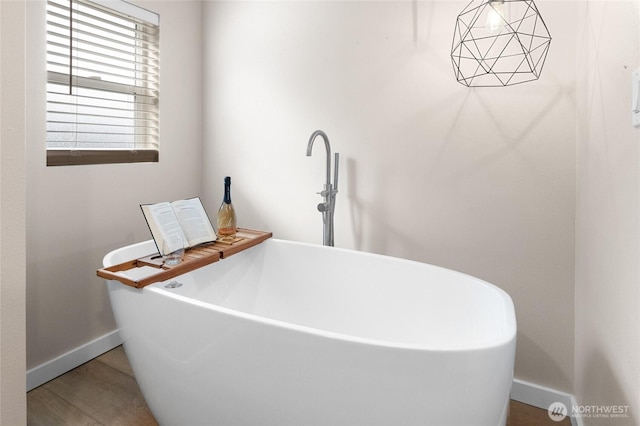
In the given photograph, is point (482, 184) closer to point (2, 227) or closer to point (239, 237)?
point (239, 237)

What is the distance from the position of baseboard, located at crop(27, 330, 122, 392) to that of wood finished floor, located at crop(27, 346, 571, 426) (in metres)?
0.03

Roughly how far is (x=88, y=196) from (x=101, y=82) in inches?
24.2

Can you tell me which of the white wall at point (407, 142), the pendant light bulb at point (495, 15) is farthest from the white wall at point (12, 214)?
the pendant light bulb at point (495, 15)

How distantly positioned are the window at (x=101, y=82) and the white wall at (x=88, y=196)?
59mm

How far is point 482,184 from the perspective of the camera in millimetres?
1796

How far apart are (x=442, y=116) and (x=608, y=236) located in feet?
3.01

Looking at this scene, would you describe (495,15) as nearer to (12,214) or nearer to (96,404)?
(12,214)

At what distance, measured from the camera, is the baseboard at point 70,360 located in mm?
1804

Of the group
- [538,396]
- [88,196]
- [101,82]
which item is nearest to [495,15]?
[538,396]

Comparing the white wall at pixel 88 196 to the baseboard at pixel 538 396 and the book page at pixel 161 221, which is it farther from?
the baseboard at pixel 538 396

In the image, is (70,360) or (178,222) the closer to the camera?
(178,222)

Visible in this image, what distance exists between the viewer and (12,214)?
126cm

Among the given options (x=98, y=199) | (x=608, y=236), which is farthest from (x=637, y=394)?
(x=98, y=199)

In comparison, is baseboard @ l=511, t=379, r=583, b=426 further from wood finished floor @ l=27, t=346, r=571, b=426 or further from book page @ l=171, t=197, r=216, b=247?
book page @ l=171, t=197, r=216, b=247
